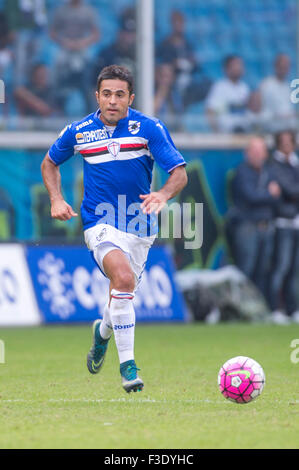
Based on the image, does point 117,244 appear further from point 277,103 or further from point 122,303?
point 277,103

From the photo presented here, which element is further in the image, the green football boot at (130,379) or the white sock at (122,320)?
the white sock at (122,320)

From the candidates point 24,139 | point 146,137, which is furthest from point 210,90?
point 146,137

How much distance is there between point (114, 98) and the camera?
7.88m

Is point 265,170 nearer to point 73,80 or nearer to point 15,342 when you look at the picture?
point 73,80

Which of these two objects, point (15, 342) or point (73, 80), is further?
point (73, 80)

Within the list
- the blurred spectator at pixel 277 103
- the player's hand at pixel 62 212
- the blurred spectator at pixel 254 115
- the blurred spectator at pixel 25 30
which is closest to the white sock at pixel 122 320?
the player's hand at pixel 62 212

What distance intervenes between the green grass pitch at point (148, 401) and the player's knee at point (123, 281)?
792 mm

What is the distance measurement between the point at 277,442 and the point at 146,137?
321cm

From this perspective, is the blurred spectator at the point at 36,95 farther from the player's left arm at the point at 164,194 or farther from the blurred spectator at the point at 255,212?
the player's left arm at the point at 164,194

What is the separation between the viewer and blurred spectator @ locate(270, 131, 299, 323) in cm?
1695

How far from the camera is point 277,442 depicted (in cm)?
542

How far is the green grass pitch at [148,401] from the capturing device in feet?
18.2

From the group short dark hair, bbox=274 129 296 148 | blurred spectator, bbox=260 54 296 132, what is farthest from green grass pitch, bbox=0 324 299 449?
blurred spectator, bbox=260 54 296 132
